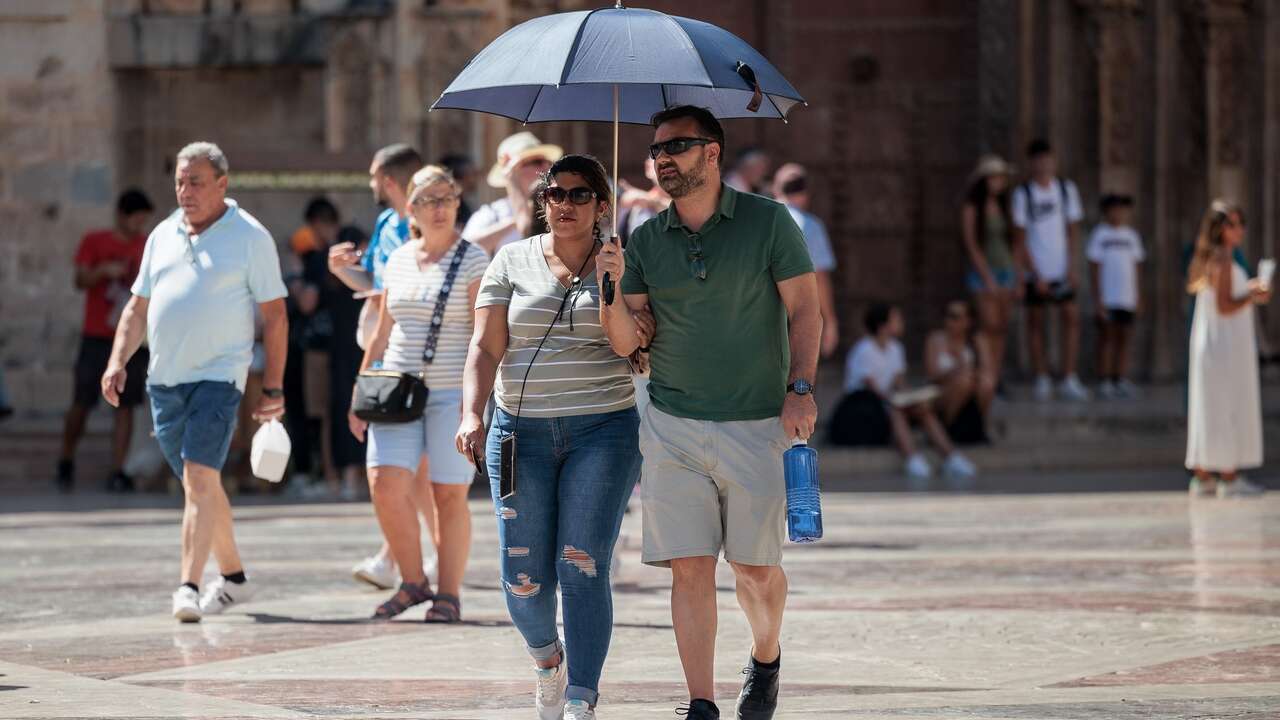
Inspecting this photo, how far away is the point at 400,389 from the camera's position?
884 centimetres

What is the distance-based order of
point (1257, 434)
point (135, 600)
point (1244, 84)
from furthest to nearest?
point (1244, 84) < point (1257, 434) < point (135, 600)

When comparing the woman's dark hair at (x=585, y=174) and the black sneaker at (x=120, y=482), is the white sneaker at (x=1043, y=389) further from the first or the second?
the woman's dark hair at (x=585, y=174)

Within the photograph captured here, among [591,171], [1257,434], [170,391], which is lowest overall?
[1257,434]

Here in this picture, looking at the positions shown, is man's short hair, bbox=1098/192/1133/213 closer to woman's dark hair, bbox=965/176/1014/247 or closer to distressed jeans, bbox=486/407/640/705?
woman's dark hair, bbox=965/176/1014/247

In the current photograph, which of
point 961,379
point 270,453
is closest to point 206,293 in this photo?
point 270,453

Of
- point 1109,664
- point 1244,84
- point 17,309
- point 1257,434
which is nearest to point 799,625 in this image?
point 1109,664

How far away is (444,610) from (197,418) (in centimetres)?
127

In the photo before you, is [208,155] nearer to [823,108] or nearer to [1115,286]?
[1115,286]

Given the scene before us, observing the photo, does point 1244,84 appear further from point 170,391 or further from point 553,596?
point 553,596

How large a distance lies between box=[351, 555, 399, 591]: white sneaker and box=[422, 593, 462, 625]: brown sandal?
2.78ft

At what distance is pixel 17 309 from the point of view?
1791 centimetres

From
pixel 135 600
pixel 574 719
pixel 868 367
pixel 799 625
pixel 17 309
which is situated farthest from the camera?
pixel 17 309

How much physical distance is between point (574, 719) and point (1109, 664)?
2183mm

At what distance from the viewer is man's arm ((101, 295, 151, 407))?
902 cm
